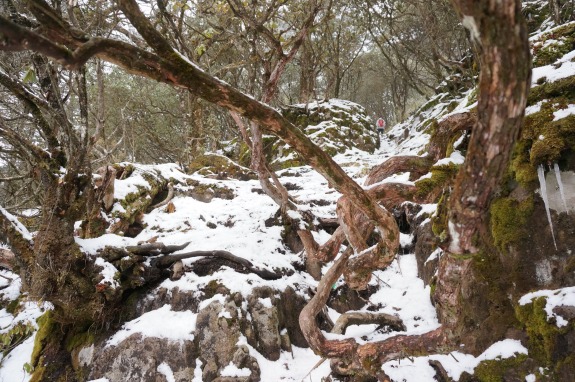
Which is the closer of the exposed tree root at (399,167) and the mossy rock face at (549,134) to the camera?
the mossy rock face at (549,134)

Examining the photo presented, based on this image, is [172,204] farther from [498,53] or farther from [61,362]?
[498,53]

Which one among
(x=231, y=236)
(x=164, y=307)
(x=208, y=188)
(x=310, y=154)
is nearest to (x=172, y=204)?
(x=208, y=188)

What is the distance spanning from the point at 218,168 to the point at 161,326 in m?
6.13

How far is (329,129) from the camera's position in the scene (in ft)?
41.9

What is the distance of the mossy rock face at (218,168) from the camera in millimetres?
9883

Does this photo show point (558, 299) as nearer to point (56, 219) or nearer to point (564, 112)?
point (564, 112)

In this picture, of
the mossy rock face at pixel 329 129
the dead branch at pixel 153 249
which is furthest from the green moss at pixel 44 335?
the mossy rock face at pixel 329 129

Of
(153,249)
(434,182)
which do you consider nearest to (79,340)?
(153,249)

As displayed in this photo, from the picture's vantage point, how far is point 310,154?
2383 mm

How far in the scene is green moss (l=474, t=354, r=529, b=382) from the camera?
117 inches

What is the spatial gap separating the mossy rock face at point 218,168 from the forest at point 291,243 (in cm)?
224

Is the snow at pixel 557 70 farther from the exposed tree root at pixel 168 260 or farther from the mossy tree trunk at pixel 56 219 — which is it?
the mossy tree trunk at pixel 56 219

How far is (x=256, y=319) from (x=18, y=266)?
3420 millimetres

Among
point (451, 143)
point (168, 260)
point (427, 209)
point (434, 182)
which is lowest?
point (427, 209)
